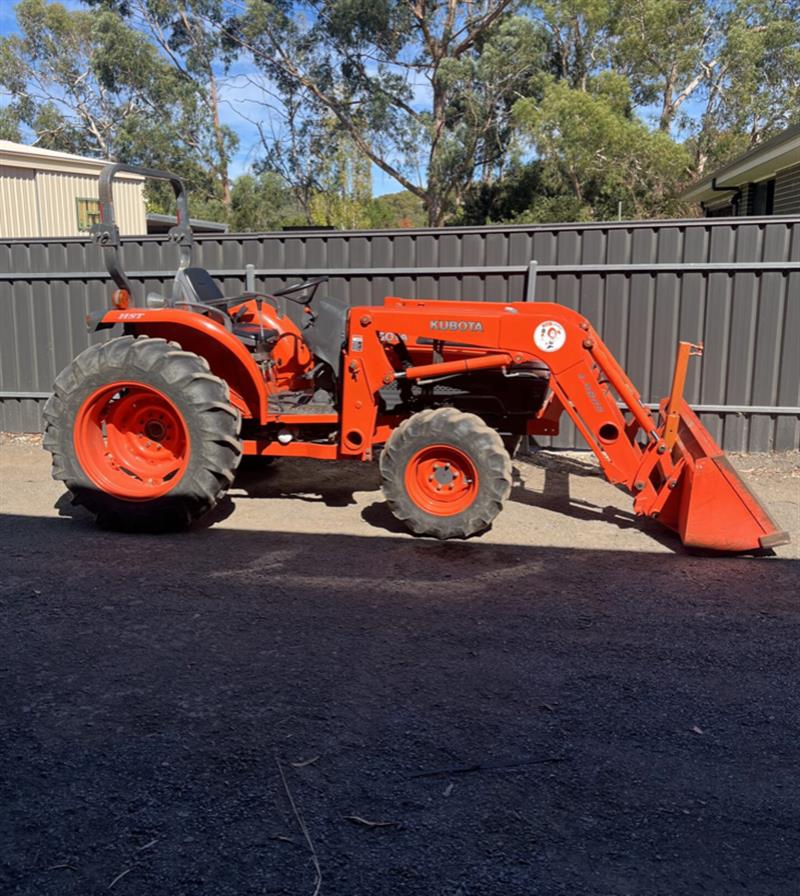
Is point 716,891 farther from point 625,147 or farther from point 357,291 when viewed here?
point 625,147

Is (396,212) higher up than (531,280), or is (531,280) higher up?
(396,212)

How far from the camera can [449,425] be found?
5.29 metres

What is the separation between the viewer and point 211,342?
594 cm

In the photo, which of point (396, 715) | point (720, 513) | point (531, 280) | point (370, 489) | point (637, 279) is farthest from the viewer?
point (531, 280)

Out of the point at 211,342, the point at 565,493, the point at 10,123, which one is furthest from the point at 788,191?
the point at 10,123

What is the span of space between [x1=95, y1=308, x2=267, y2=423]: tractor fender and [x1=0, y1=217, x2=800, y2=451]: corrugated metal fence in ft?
8.46

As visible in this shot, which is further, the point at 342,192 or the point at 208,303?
the point at 342,192

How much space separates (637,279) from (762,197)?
36.4 ft

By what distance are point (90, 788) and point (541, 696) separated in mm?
1706

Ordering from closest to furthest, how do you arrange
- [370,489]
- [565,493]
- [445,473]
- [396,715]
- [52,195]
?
1. [396,715]
2. [445,473]
3. [565,493]
4. [370,489]
5. [52,195]

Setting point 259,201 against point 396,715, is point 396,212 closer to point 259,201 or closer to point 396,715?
point 259,201

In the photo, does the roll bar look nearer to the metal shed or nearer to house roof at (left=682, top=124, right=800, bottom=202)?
house roof at (left=682, top=124, right=800, bottom=202)

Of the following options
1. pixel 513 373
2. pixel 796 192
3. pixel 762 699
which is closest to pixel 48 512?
pixel 513 373

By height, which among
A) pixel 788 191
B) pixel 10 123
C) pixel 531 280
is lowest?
pixel 531 280
